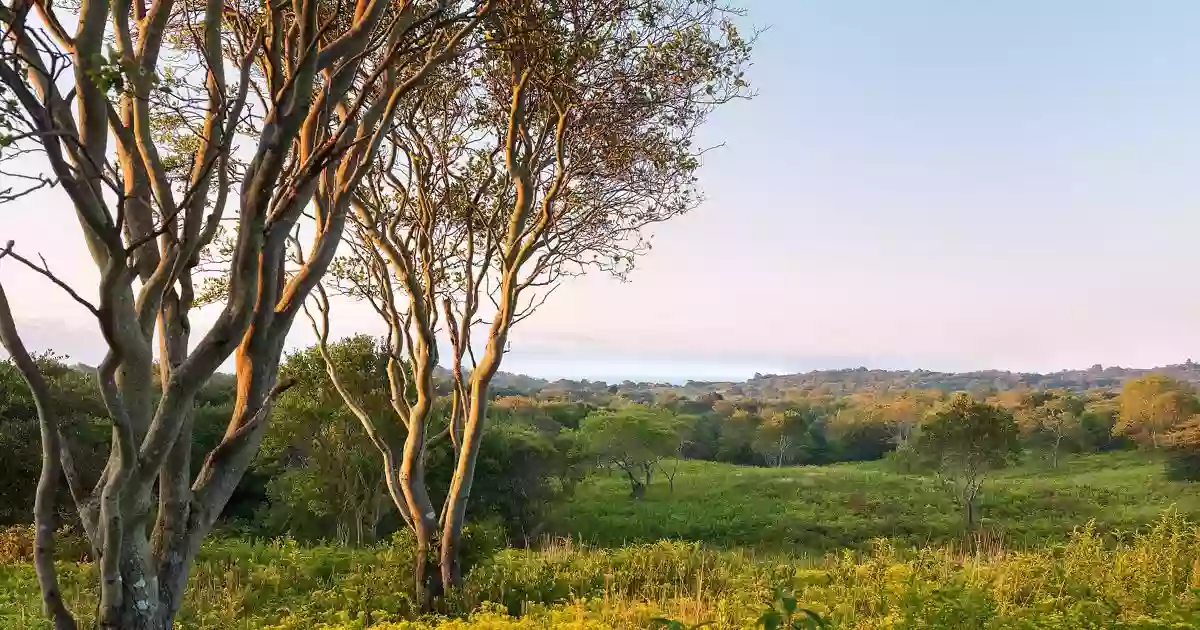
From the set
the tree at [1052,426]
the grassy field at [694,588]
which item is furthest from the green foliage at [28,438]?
the tree at [1052,426]

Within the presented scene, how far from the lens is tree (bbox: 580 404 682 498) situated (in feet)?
129

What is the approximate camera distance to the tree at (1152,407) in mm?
41656

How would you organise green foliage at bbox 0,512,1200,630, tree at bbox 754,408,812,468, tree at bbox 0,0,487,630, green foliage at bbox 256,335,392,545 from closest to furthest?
1. tree at bbox 0,0,487,630
2. green foliage at bbox 0,512,1200,630
3. green foliage at bbox 256,335,392,545
4. tree at bbox 754,408,812,468

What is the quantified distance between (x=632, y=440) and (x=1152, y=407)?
107 ft

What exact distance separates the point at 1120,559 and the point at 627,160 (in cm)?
663

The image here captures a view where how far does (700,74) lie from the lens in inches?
300

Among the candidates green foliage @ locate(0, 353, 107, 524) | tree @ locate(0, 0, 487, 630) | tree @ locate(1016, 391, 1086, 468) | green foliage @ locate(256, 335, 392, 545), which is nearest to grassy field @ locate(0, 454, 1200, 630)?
tree @ locate(0, 0, 487, 630)

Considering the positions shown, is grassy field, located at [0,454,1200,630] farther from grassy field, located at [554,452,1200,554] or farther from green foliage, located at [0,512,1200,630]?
grassy field, located at [554,452,1200,554]

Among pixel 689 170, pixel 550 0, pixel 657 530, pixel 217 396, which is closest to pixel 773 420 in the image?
pixel 657 530

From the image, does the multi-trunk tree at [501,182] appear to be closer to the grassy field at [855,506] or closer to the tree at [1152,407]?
the grassy field at [855,506]

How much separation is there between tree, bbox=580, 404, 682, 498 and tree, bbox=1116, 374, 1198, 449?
28.0 metres

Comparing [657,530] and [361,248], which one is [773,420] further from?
[361,248]

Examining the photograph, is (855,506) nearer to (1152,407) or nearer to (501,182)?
(1152,407)

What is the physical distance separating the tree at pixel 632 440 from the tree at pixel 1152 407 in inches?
1103
